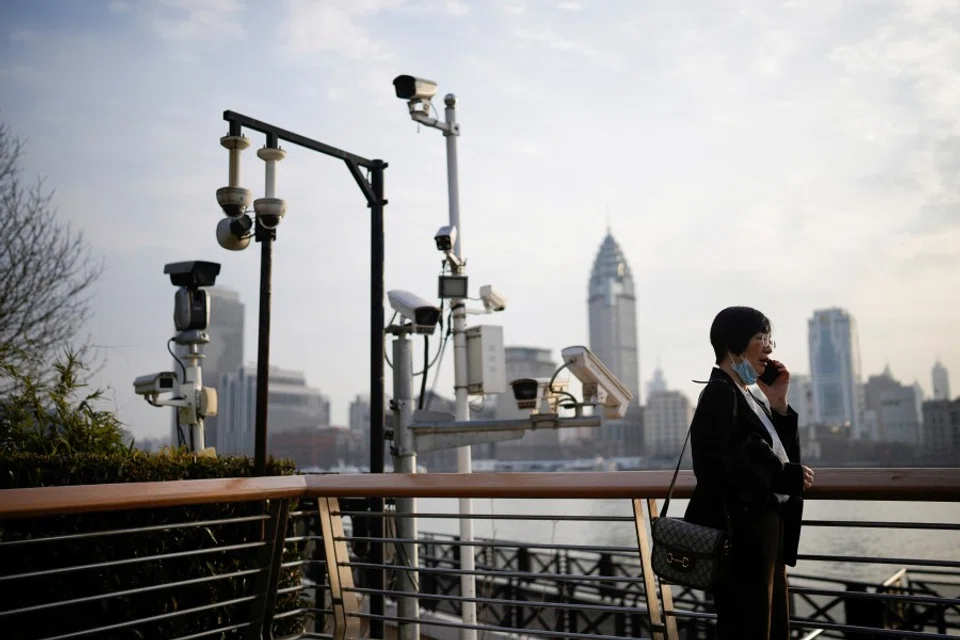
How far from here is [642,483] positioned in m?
2.38

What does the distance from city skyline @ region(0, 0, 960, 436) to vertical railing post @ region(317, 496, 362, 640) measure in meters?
2.17

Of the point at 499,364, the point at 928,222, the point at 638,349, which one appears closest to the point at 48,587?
the point at 499,364

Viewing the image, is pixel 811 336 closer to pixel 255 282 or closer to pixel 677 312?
pixel 677 312

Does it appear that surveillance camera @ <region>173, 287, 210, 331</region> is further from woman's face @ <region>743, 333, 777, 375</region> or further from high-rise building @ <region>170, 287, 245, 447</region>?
woman's face @ <region>743, 333, 777, 375</region>

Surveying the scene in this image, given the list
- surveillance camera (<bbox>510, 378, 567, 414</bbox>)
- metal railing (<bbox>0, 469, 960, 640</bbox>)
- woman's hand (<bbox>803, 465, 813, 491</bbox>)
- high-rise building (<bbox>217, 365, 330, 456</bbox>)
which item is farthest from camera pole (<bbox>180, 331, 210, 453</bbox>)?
woman's hand (<bbox>803, 465, 813, 491</bbox>)

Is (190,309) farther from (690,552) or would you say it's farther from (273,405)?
(690,552)

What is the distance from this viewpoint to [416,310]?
6031mm

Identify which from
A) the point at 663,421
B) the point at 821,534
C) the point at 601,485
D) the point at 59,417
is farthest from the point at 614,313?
the point at 601,485

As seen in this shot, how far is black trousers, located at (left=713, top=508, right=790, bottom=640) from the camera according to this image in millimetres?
2039

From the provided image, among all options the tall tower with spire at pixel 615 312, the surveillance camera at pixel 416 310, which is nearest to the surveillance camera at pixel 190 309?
the surveillance camera at pixel 416 310

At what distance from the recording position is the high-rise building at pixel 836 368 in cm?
3766

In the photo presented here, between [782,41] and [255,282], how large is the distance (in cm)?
512

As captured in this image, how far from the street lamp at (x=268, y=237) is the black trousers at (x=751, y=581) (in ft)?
10.1

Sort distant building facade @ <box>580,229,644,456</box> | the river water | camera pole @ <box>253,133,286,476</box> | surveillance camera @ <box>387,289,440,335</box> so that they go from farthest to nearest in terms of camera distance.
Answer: distant building facade @ <box>580,229,644,456</box> < the river water < surveillance camera @ <box>387,289,440,335</box> < camera pole @ <box>253,133,286,476</box>
